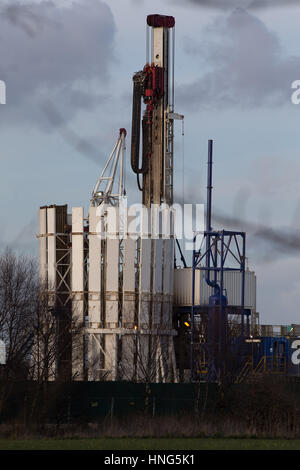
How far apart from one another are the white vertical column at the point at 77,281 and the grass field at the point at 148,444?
95.5 ft

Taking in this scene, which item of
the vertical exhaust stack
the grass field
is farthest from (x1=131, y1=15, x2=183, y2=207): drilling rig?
the grass field

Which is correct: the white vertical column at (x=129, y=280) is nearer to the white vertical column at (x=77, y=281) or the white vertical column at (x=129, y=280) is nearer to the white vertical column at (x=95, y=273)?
the white vertical column at (x=95, y=273)

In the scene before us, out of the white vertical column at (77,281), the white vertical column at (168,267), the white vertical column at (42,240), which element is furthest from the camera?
the white vertical column at (42,240)

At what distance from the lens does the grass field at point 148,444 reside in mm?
34688

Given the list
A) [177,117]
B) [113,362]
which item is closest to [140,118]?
[177,117]

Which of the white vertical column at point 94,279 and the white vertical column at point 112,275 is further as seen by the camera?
the white vertical column at point 112,275

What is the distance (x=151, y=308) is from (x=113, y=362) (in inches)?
182

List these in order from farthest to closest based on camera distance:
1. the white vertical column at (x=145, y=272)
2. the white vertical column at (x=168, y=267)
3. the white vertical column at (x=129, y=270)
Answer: the white vertical column at (x=168, y=267) → the white vertical column at (x=145, y=272) → the white vertical column at (x=129, y=270)

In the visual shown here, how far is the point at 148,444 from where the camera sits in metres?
36.2

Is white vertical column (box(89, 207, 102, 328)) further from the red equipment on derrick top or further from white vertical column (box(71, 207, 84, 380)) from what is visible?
the red equipment on derrick top

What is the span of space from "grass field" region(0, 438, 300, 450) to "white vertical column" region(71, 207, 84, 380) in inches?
1146

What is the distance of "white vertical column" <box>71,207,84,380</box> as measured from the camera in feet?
225

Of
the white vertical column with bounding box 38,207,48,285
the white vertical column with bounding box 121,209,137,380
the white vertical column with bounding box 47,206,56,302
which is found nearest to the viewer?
the white vertical column with bounding box 121,209,137,380

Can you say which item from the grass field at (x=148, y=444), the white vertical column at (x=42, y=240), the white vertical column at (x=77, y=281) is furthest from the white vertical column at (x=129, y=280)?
the grass field at (x=148, y=444)
